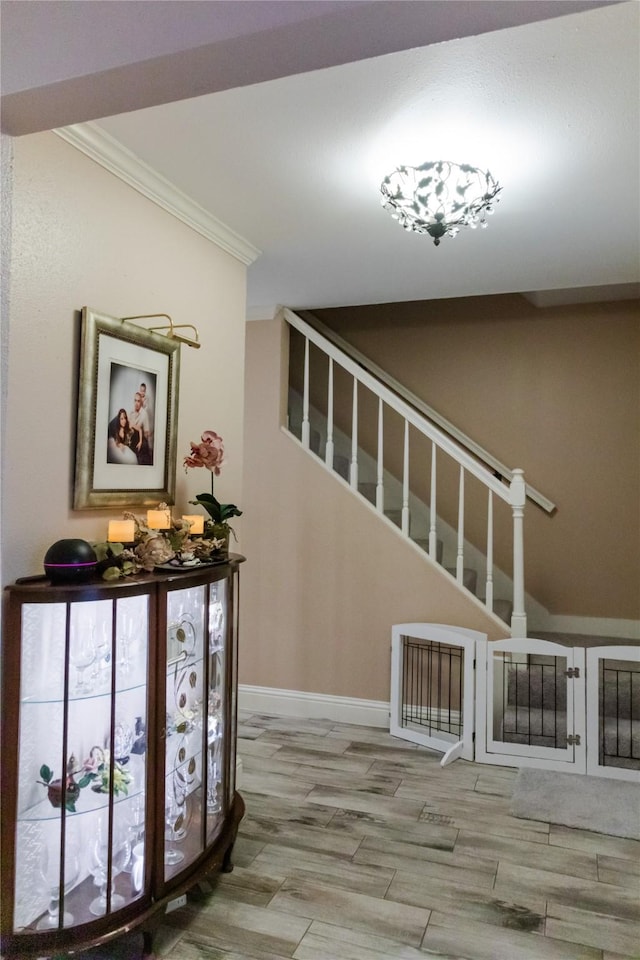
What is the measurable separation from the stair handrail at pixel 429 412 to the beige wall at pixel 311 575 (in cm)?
92

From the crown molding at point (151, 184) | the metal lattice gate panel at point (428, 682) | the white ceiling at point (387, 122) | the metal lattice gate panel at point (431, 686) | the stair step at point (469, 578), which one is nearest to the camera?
the white ceiling at point (387, 122)

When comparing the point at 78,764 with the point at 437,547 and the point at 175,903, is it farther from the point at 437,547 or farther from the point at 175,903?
the point at 437,547

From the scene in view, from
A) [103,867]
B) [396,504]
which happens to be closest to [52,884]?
[103,867]

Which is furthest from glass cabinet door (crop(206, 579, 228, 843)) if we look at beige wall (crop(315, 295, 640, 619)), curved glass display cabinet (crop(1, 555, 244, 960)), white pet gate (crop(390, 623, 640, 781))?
beige wall (crop(315, 295, 640, 619))

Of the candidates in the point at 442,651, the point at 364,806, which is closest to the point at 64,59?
the point at 364,806

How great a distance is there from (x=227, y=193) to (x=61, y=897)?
2450 millimetres

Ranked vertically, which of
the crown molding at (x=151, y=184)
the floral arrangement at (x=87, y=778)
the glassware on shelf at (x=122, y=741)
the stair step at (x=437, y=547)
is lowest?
the floral arrangement at (x=87, y=778)

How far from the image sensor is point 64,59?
1315 mm

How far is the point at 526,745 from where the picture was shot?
10.7 feet

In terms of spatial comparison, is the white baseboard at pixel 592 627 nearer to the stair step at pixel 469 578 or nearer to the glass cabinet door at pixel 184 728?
the stair step at pixel 469 578

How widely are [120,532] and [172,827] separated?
36.9 inches

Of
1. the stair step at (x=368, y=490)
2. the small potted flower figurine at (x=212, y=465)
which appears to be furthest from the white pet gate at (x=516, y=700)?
the small potted flower figurine at (x=212, y=465)

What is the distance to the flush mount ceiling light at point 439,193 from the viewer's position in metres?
2.28

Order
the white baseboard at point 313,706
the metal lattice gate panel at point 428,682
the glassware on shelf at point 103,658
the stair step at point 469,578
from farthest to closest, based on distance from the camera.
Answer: the stair step at point 469,578 < the white baseboard at point 313,706 < the metal lattice gate panel at point 428,682 < the glassware on shelf at point 103,658
